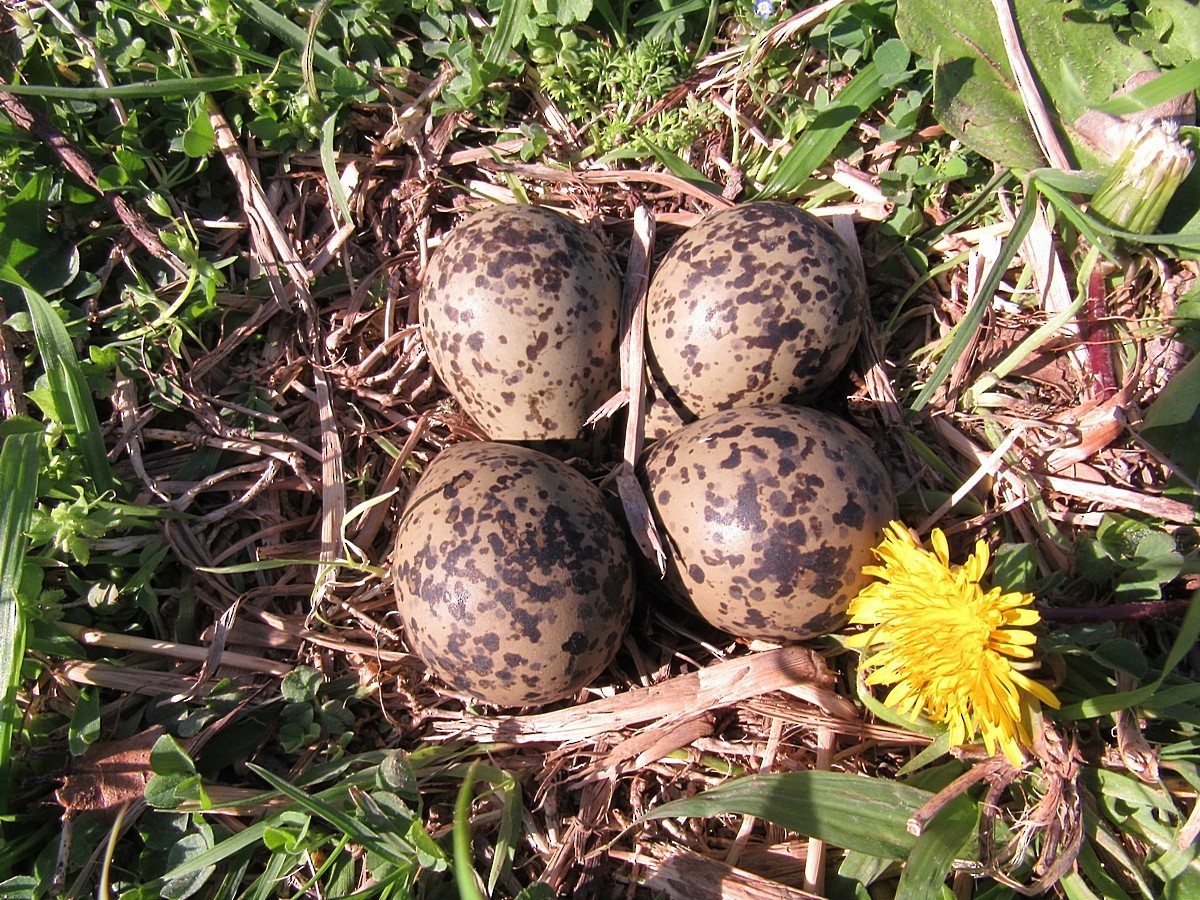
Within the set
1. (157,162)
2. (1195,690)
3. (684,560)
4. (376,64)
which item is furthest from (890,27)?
(157,162)

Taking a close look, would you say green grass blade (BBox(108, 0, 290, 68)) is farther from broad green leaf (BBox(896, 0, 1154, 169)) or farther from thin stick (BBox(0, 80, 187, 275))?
broad green leaf (BBox(896, 0, 1154, 169))

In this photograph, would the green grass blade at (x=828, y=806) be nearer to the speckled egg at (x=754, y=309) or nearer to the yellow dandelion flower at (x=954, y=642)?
the yellow dandelion flower at (x=954, y=642)

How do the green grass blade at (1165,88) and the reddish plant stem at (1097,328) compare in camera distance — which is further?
the reddish plant stem at (1097,328)

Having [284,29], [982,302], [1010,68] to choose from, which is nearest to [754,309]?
[982,302]

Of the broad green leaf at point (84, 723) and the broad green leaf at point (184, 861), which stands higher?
the broad green leaf at point (84, 723)

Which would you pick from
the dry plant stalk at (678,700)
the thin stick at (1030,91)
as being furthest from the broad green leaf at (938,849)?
the thin stick at (1030,91)

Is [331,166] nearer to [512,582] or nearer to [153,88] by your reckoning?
[153,88]
